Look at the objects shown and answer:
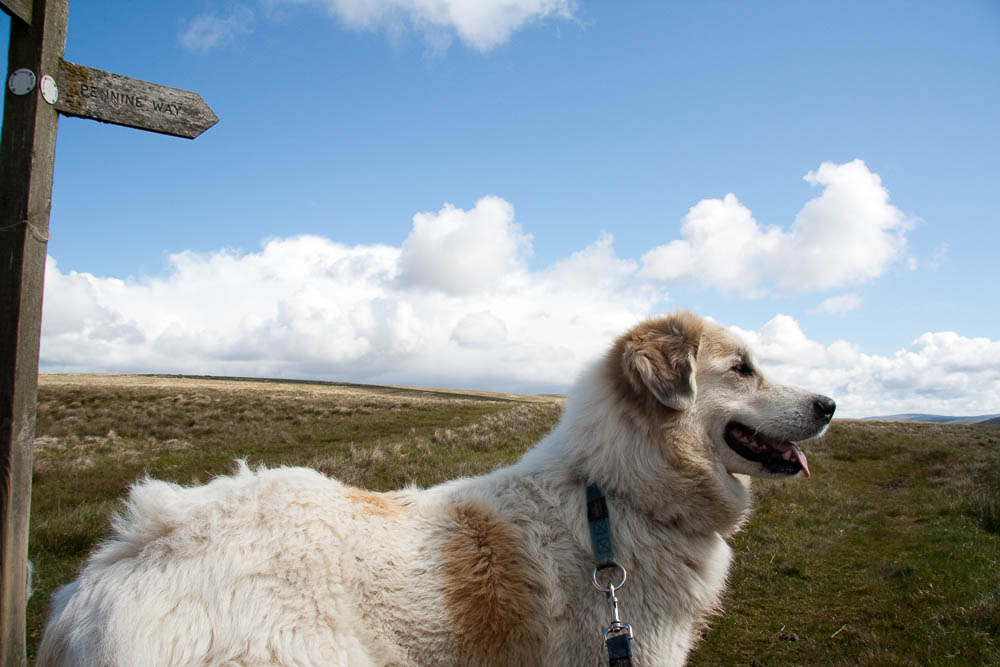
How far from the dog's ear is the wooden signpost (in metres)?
3.88

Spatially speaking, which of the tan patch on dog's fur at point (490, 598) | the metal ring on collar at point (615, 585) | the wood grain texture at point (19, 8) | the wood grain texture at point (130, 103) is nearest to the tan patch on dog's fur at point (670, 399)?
the metal ring on collar at point (615, 585)

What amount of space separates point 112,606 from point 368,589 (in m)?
1.14

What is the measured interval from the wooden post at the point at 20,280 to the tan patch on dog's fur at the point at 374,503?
212 centimetres

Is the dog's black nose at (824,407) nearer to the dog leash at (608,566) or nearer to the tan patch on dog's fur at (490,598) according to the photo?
the dog leash at (608,566)

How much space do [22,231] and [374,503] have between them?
2.82 meters

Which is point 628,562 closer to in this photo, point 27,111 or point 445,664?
point 445,664

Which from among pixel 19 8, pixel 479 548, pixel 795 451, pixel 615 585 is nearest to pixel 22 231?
pixel 19 8

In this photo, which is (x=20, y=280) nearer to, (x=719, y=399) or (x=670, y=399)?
(x=670, y=399)

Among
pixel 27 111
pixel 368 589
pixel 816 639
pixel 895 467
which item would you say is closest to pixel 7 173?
pixel 27 111

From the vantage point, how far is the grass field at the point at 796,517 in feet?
18.2

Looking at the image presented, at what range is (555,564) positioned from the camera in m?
3.18

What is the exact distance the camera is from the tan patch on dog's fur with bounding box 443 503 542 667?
285 cm

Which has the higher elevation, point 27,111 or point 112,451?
point 27,111

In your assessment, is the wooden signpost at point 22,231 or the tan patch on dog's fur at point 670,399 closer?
the wooden signpost at point 22,231
